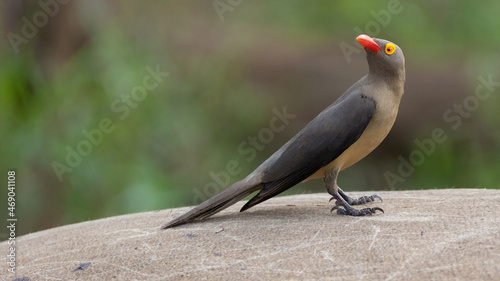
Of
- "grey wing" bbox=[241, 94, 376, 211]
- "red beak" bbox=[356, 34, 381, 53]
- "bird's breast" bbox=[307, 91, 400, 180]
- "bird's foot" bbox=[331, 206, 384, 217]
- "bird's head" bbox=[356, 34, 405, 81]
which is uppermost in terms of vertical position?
"red beak" bbox=[356, 34, 381, 53]

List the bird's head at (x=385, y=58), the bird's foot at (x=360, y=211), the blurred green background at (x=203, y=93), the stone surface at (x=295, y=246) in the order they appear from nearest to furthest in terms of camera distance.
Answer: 1. the stone surface at (x=295, y=246)
2. the bird's foot at (x=360, y=211)
3. the bird's head at (x=385, y=58)
4. the blurred green background at (x=203, y=93)

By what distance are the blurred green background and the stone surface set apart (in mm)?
2574

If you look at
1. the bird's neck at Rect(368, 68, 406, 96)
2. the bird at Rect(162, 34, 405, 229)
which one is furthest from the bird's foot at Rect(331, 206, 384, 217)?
the bird's neck at Rect(368, 68, 406, 96)

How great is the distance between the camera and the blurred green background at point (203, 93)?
19.8ft

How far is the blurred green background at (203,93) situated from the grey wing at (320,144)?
283 cm

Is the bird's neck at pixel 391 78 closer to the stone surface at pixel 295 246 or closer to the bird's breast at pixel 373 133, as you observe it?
the bird's breast at pixel 373 133

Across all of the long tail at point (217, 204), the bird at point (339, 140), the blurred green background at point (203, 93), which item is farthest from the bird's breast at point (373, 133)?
the blurred green background at point (203, 93)

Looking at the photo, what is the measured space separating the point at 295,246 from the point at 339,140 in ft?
2.09

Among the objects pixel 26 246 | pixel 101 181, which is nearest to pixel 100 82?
pixel 101 181

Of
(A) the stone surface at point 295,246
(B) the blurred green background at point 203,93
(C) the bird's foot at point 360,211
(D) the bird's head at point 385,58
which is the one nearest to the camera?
(A) the stone surface at point 295,246

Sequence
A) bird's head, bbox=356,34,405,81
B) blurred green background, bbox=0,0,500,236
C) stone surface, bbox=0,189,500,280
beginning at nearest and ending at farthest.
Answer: stone surface, bbox=0,189,500,280
bird's head, bbox=356,34,405,81
blurred green background, bbox=0,0,500,236

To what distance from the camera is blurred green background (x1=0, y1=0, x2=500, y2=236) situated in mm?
6031

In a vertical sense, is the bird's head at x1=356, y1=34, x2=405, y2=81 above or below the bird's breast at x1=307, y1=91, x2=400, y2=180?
above

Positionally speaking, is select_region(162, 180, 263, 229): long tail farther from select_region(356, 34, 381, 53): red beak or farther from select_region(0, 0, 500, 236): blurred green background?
select_region(0, 0, 500, 236): blurred green background
